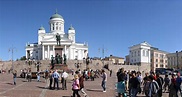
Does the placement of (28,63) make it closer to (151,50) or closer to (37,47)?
(37,47)

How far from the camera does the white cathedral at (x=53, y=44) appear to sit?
98312 mm

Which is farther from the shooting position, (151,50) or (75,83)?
(151,50)

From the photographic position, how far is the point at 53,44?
97688 mm

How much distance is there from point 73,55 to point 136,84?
91289 millimetres

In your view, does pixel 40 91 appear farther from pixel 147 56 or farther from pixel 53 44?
pixel 147 56

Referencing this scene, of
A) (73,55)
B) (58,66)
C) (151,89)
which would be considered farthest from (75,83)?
(73,55)

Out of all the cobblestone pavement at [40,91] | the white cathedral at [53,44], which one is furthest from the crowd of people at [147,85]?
the white cathedral at [53,44]

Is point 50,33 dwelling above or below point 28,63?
above

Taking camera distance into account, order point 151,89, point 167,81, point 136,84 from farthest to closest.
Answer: point 167,81 < point 136,84 < point 151,89

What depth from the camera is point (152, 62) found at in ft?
399

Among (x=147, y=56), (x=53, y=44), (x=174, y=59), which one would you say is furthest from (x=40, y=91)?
(x=174, y=59)

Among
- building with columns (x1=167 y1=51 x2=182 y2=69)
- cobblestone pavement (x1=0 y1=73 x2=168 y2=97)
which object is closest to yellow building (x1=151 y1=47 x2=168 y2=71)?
building with columns (x1=167 y1=51 x2=182 y2=69)

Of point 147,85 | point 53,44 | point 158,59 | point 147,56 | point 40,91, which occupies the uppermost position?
point 53,44

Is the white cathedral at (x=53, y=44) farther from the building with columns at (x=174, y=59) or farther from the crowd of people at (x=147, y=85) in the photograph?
the crowd of people at (x=147, y=85)
